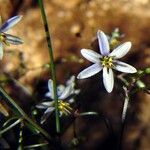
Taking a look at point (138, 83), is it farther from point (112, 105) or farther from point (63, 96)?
point (112, 105)

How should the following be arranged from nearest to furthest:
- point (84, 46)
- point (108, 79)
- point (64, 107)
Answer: point (108, 79) < point (64, 107) < point (84, 46)

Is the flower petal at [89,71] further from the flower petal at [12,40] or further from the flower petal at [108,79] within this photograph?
the flower petal at [12,40]

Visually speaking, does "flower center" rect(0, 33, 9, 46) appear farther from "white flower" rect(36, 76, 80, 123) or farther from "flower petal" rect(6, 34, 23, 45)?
"white flower" rect(36, 76, 80, 123)

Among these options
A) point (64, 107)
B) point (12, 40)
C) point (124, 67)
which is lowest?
point (64, 107)

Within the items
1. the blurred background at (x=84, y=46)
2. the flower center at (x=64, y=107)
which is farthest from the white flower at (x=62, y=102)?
the blurred background at (x=84, y=46)

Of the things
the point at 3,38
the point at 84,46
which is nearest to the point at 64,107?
the point at 3,38

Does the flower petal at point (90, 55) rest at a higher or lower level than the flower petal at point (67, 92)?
higher

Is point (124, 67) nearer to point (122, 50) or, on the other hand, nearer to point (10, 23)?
point (122, 50)
